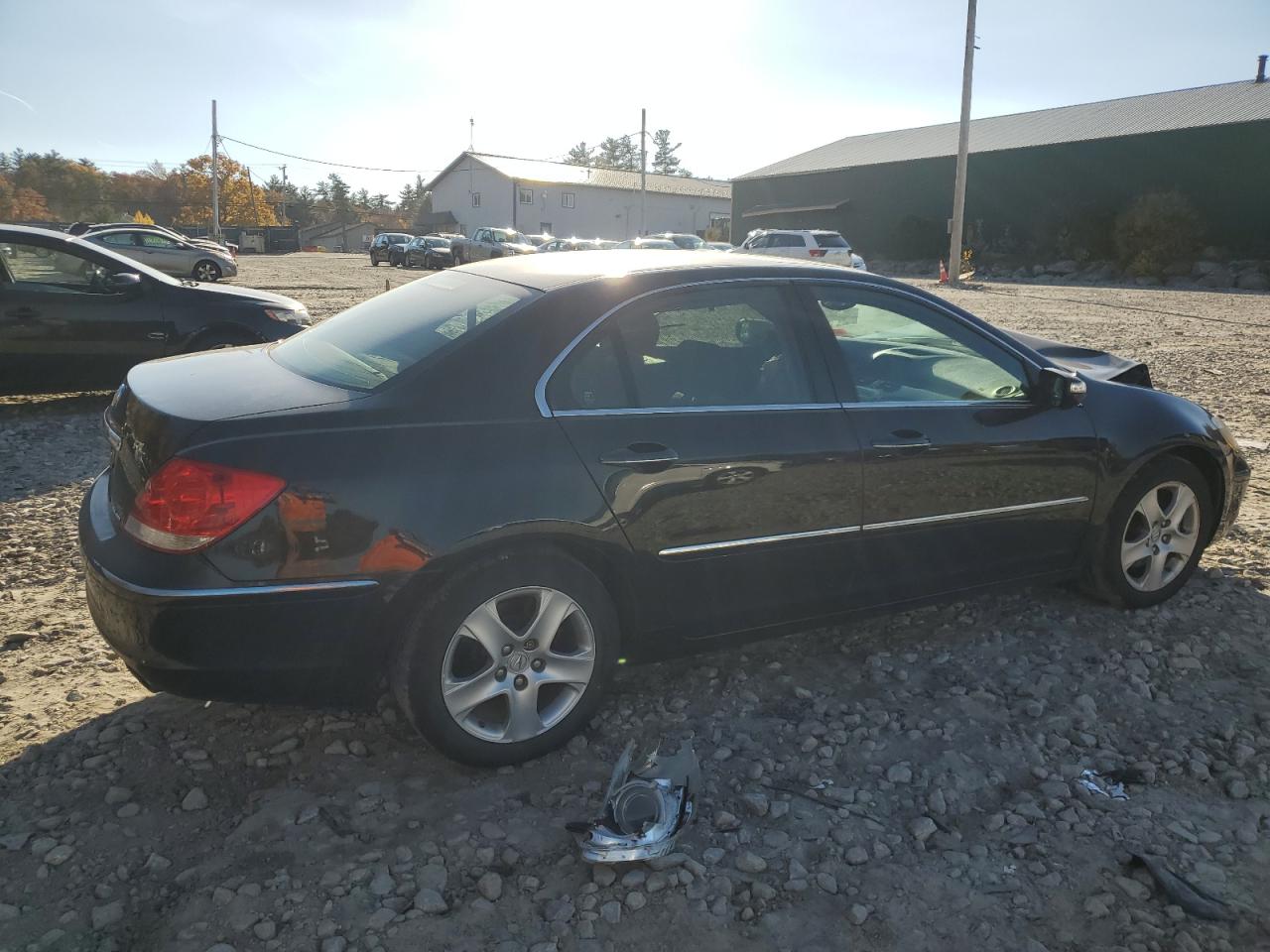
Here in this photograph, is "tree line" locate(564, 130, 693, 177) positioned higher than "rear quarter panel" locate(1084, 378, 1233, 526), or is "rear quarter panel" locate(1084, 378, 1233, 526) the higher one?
"tree line" locate(564, 130, 693, 177)

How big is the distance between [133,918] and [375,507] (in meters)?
1.18

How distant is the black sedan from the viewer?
2699mm

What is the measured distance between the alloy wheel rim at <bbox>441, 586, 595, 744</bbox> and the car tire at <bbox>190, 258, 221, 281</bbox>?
25.7m

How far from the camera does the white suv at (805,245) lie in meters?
27.9

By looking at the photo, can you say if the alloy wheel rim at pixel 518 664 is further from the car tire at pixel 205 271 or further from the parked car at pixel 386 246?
the parked car at pixel 386 246

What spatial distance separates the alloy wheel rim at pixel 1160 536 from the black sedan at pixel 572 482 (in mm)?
42

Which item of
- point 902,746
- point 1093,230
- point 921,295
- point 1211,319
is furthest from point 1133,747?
point 1093,230

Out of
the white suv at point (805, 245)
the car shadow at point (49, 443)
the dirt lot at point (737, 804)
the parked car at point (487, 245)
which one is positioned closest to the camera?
the dirt lot at point (737, 804)

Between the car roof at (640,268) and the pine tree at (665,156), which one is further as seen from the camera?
the pine tree at (665,156)

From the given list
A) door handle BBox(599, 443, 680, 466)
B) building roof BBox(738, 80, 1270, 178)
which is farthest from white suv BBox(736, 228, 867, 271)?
door handle BBox(599, 443, 680, 466)

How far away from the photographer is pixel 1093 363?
503 centimetres

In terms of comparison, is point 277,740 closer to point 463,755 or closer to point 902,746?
point 463,755

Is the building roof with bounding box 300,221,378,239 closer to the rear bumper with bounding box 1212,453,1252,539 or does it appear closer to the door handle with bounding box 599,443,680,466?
the rear bumper with bounding box 1212,453,1252,539

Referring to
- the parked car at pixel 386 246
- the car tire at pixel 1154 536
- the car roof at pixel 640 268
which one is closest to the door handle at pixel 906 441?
the car roof at pixel 640 268
